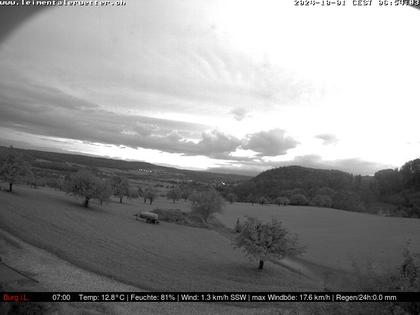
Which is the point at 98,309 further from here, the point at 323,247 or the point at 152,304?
the point at 323,247

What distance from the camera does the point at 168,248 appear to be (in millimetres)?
34906

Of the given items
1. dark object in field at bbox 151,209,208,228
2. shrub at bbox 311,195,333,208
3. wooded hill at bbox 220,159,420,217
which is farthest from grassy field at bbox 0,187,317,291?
shrub at bbox 311,195,333,208

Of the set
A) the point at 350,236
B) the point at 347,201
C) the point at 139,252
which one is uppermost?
the point at 347,201

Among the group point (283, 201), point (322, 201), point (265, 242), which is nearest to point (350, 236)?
point (265, 242)

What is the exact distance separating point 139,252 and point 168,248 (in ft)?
16.8

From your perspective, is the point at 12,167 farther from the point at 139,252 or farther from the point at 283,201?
the point at 283,201

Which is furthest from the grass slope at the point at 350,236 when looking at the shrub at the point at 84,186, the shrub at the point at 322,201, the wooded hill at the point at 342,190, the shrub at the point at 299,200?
the shrub at the point at 84,186

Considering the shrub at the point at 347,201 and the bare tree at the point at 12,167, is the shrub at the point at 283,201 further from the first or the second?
the bare tree at the point at 12,167

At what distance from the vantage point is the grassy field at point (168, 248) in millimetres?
24328

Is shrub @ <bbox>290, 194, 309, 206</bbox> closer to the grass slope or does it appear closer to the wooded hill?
the wooded hill

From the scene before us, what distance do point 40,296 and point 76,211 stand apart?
38.2 meters

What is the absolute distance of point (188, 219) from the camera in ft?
198

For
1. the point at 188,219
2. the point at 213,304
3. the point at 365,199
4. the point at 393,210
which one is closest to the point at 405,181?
the point at 393,210

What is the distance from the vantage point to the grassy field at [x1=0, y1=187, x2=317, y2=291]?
23734 millimetres
